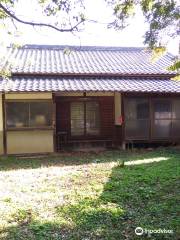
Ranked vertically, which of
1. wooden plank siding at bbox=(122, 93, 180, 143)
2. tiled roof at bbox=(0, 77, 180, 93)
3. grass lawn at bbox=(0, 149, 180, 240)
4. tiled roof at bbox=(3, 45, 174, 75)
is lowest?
grass lawn at bbox=(0, 149, 180, 240)

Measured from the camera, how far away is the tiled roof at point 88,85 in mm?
13781

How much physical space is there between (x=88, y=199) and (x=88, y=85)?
24.8ft

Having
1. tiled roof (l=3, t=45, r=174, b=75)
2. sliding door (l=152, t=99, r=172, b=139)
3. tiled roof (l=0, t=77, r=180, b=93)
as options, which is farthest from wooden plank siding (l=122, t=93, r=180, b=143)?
tiled roof (l=3, t=45, r=174, b=75)

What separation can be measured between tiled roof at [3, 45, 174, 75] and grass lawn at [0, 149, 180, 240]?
5324mm

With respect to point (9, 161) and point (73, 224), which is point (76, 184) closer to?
point (73, 224)

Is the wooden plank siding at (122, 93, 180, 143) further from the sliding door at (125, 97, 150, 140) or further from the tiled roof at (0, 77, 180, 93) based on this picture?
the tiled roof at (0, 77, 180, 93)

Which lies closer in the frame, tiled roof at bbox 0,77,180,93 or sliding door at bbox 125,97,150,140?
tiled roof at bbox 0,77,180,93

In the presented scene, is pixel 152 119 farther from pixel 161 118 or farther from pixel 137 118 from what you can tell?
pixel 137 118

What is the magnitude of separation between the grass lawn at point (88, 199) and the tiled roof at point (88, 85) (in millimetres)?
→ 3022

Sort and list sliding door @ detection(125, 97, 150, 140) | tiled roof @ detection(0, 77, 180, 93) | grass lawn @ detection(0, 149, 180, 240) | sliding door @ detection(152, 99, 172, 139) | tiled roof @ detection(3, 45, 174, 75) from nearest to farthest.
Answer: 1. grass lawn @ detection(0, 149, 180, 240)
2. tiled roof @ detection(0, 77, 180, 93)
3. sliding door @ detection(125, 97, 150, 140)
4. sliding door @ detection(152, 99, 172, 139)
5. tiled roof @ detection(3, 45, 174, 75)

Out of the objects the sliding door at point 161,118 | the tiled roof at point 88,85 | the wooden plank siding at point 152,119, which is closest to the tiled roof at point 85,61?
the tiled roof at point 88,85

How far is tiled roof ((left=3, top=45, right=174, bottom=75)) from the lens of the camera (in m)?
16.2

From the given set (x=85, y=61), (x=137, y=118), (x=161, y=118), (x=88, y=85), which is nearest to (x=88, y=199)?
(x=88, y=85)

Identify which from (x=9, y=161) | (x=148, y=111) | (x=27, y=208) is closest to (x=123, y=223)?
(x=27, y=208)
